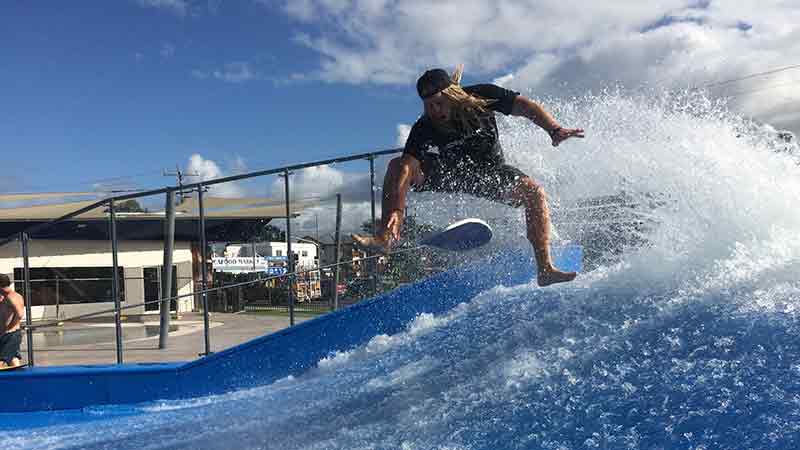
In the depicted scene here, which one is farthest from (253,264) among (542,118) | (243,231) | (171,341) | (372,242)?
(542,118)

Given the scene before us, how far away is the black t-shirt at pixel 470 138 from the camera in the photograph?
376cm

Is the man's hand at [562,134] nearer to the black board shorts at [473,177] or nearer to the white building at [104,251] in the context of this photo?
the black board shorts at [473,177]

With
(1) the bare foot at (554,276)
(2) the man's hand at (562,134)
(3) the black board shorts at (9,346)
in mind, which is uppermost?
(2) the man's hand at (562,134)

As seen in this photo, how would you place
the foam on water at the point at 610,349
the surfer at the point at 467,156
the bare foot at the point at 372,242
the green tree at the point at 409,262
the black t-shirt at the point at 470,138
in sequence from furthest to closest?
the green tree at the point at 409,262, the black t-shirt at the point at 470,138, the surfer at the point at 467,156, the bare foot at the point at 372,242, the foam on water at the point at 610,349

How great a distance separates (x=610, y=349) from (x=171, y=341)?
7.70 meters

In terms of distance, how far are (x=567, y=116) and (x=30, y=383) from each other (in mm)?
4916

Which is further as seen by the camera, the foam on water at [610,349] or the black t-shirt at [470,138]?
the black t-shirt at [470,138]

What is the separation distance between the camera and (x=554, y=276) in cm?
338

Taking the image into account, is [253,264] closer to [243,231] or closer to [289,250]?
[243,231]

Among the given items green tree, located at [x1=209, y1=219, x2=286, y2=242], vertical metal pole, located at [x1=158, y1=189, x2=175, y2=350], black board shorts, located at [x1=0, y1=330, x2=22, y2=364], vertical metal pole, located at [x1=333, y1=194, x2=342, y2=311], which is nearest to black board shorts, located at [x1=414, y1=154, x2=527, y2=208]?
vertical metal pole, located at [x1=333, y1=194, x2=342, y2=311]

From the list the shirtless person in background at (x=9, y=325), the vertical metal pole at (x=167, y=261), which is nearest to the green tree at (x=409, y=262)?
the vertical metal pole at (x=167, y=261)

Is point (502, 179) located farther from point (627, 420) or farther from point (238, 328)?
point (238, 328)

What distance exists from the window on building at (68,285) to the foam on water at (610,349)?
34.3ft

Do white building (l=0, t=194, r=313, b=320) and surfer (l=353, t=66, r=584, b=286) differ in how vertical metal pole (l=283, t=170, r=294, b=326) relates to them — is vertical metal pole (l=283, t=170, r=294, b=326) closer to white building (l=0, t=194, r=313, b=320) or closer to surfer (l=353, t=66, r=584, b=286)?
white building (l=0, t=194, r=313, b=320)
